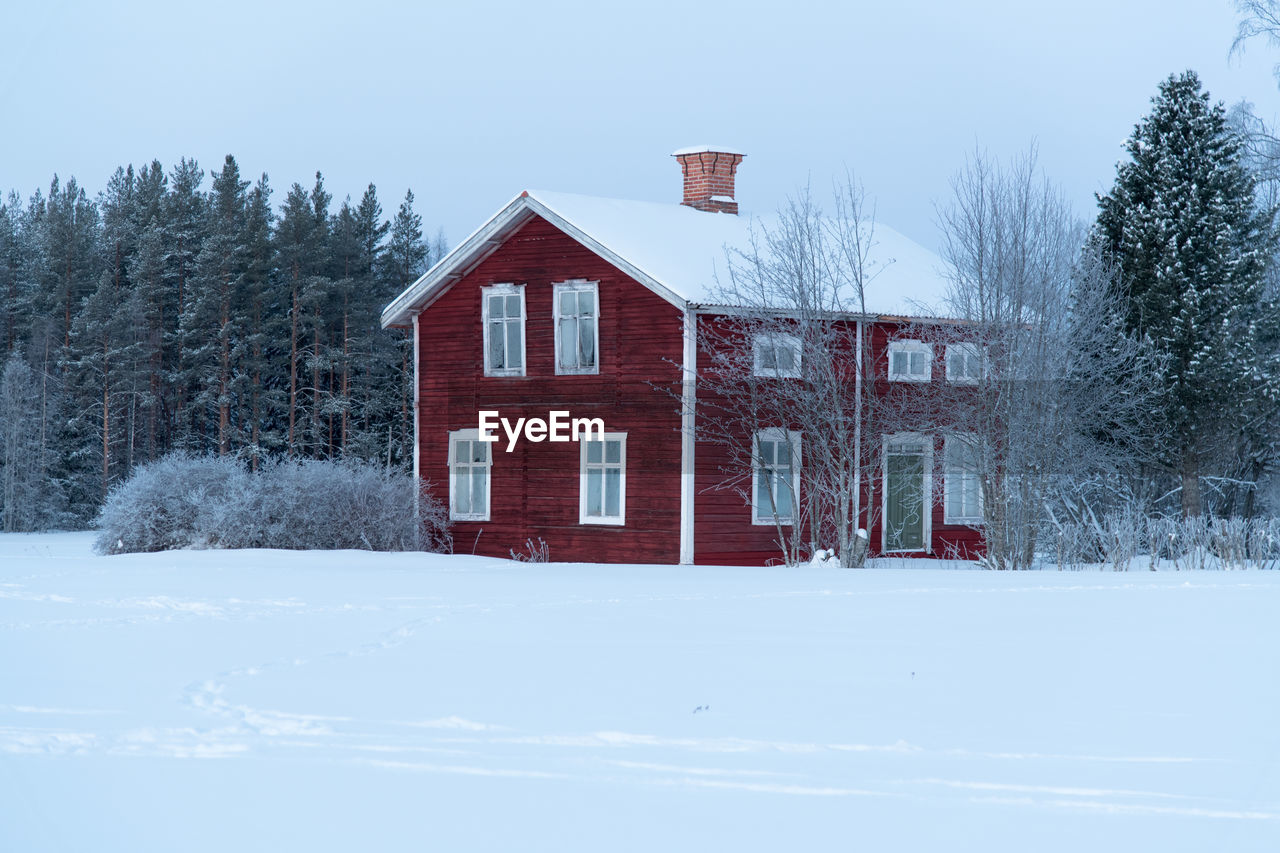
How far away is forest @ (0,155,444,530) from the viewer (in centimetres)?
4297

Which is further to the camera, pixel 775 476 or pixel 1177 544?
pixel 775 476

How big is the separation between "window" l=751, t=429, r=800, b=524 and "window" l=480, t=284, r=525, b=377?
→ 4.42 metres

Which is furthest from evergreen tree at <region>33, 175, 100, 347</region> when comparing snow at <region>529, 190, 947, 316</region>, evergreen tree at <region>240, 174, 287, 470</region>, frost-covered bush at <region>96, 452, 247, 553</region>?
snow at <region>529, 190, 947, 316</region>

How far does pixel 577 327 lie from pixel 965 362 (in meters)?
6.36

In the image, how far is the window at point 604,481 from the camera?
22250mm

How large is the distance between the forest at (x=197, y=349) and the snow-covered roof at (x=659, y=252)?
18.3 metres

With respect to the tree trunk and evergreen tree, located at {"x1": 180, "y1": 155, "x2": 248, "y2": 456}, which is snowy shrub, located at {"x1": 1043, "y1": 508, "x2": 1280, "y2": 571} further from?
evergreen tree, located at {"x1": 180, "y1": 155, "x2": 248, "y2": 456}

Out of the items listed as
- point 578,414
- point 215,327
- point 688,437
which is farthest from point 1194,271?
point 215,327

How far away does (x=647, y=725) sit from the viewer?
310 inches

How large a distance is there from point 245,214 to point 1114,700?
4287 cm

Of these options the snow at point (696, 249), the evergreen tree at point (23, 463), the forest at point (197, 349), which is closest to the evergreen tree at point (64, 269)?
the forest at point (197, 349)

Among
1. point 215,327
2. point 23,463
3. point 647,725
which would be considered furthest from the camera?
point 215,327

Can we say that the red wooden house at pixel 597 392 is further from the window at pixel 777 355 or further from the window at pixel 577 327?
the window at pixel 777 355

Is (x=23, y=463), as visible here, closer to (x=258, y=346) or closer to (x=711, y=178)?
(x=258, y=346)
